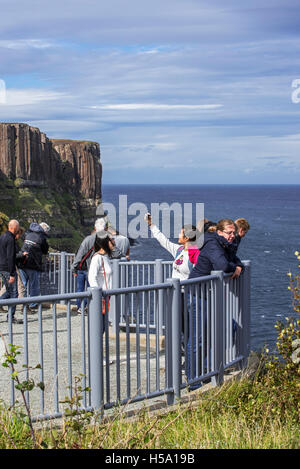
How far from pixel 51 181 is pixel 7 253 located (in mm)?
163887

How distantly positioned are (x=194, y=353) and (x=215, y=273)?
88 cm

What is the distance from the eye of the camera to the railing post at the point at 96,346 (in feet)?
19.8

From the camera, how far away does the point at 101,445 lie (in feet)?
15.9

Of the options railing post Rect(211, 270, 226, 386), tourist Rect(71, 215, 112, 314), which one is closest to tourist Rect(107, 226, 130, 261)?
tourist Rect(71, 215, 112, 314)

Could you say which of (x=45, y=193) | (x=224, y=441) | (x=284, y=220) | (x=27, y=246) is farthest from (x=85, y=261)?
(x=45, y=193)

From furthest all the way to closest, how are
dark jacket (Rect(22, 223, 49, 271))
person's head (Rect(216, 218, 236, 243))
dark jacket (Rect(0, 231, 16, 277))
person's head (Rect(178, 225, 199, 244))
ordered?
dark jacket (Rect(22, 223, 49, 271))
dark jacket (Rect(0, 231, 16, 277))
person's head (Rect(178, 225, 199, 244))
person's head (Rect(216, 218, 236, 243))

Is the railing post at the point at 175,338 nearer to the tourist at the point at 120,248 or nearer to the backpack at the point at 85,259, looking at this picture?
the backpack at the point at 85,259

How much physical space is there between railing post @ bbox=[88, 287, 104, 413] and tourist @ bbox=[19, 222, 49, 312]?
684 cm

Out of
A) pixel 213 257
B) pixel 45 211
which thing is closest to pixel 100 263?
pixel 213 257

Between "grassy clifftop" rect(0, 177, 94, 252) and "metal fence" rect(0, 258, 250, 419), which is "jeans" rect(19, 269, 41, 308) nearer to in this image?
"metal fence" rect(0, 258, 250, 419)

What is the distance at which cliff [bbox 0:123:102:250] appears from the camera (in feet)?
500

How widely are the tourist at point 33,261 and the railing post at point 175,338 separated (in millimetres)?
6174

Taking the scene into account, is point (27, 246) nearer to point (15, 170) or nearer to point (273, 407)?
point (273, 407)

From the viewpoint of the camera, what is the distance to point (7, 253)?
1177 cm
